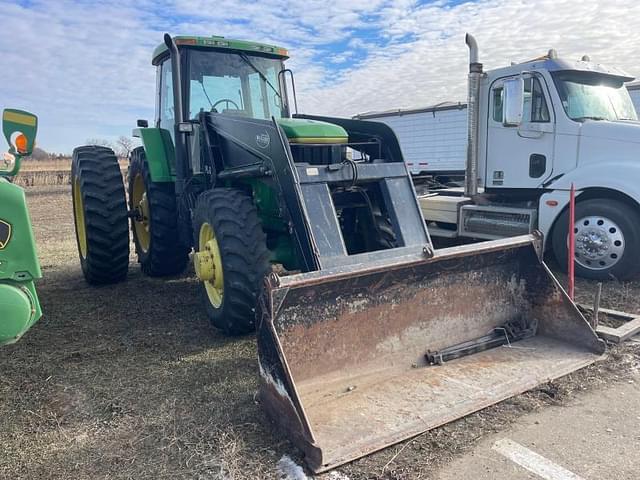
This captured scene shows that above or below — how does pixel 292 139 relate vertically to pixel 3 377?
above

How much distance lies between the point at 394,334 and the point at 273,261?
1243 millimetres

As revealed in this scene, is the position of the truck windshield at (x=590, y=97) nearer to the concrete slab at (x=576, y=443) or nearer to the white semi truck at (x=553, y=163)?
the white semi truck at (x=553, y=163)

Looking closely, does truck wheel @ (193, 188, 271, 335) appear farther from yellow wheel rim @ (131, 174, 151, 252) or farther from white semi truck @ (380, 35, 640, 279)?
white semi truck @ (380, 35, 640, 279)

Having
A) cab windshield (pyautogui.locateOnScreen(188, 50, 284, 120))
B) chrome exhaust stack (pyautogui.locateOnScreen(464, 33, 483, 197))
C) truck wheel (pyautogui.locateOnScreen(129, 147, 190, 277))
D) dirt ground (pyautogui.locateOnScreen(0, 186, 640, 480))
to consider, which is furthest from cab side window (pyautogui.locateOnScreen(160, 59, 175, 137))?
chrome exhaust stack (pyautogui.locateOnScreen(464, 33, 483, 197))

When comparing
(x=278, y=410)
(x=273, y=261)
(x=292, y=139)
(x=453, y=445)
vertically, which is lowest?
(x=453, y=445)

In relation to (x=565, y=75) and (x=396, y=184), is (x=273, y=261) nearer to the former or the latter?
(x=396, y=184)

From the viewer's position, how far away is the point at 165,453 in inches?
106

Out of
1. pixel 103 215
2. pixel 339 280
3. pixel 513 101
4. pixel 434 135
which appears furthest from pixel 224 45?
pixel 434 135

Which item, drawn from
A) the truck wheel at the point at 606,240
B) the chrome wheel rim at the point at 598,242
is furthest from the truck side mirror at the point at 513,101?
the chrome wheel rim at the point at 598,242

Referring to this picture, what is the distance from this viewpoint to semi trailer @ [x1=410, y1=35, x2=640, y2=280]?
5836 millimetres

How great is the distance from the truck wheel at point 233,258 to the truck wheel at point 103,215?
1919mm

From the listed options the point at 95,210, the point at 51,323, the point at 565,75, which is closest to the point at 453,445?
the point at 51,323

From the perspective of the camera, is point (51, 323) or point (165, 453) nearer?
point (165, 453)

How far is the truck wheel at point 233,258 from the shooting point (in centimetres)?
380
